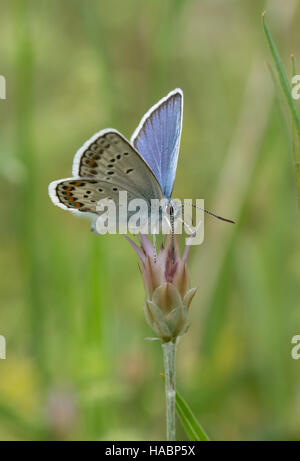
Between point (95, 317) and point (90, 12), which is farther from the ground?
point (90, 12)

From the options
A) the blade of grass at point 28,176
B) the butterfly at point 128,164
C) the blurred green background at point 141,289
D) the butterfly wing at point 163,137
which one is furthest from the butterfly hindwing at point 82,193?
the blade of grass at point 28,176

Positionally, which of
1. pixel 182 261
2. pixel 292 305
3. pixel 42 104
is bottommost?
pixel 292 305

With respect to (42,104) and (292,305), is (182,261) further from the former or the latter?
(42,104)

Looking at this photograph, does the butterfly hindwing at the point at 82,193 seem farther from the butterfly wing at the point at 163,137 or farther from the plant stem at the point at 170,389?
the plant stem at the point at 170,389

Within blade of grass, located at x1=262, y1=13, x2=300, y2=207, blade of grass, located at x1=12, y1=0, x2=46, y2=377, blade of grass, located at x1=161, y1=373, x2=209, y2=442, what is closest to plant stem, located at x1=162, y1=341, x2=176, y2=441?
blade of grass, located at x1=161, y1=373, x2=209, y2=442

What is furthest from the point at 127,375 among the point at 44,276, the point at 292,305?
the point at 292,305

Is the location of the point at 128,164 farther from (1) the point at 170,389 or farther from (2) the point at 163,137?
(1) the point at 170,389
